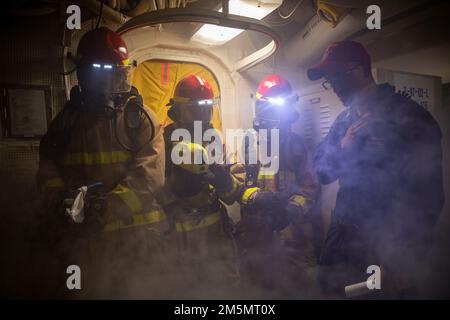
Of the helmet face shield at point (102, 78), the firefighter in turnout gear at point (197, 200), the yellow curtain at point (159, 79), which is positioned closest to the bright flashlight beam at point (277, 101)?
the firefighter in turnout gear at point (197, 200)

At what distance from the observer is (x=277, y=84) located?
2.57 metres

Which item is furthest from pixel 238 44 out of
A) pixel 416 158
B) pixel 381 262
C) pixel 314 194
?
pixel 381 262

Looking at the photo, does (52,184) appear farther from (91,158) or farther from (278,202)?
(278,202)

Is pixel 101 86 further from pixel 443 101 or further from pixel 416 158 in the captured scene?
pixel 443 101

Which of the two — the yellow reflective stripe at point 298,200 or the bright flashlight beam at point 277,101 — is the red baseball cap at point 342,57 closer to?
the bright flashlight beam at point 277,101

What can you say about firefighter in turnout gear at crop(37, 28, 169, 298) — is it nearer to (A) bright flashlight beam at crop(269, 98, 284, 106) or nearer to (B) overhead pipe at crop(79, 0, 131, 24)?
(B) overhead pipe at crop(79, 0, 131, 24)

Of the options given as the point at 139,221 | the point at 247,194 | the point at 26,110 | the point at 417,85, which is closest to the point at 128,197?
the point at 139,221

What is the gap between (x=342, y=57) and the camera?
1.67 meters

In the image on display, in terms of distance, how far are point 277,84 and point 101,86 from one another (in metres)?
1.52

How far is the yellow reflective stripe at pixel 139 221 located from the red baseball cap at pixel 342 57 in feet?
4.42

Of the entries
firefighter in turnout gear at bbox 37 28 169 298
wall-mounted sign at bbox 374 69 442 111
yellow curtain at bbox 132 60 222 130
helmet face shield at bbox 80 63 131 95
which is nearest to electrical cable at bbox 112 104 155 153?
firefighter in turnout gear at bbox 37 28 169 298

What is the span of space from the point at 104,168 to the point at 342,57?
5.11ft

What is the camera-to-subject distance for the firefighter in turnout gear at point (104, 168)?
166cm

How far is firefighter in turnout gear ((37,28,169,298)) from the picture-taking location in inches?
65.2
